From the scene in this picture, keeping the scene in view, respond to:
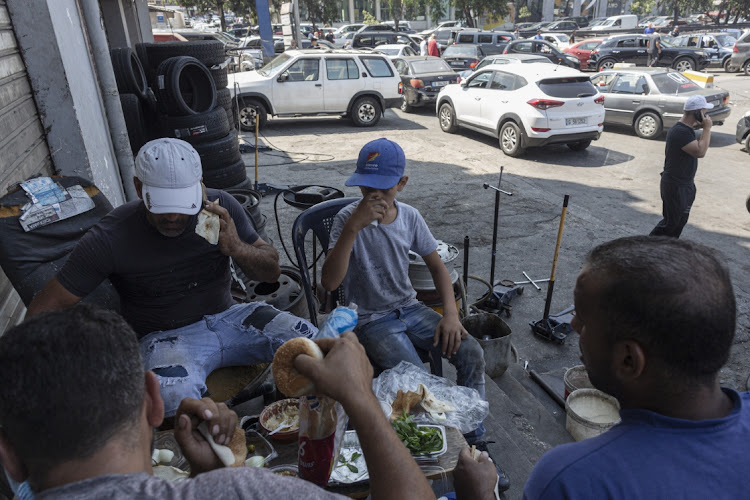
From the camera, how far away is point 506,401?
3.71m

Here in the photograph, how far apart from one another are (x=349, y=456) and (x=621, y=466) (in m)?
1.07

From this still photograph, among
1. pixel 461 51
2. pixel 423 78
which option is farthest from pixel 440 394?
pixel 461 51

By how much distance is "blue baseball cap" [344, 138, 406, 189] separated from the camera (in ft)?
9.81

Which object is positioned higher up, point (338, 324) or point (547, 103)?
point (338, 324)

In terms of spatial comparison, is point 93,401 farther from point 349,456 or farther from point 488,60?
point 488,60

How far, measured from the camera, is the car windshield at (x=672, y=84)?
12070mm

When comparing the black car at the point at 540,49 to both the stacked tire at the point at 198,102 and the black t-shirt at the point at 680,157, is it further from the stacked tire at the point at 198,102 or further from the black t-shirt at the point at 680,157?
the stacked tire at the point at 198,102

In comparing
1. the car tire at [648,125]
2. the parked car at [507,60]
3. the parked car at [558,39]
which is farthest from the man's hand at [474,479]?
the parked car at [558,39]

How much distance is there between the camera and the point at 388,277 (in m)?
3.14

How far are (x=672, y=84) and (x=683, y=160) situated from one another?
783 centimetres

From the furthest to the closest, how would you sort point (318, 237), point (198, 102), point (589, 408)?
point (198, 102) < point (589, 408) < point (318, 237)

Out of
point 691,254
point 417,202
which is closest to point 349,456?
point 691,254

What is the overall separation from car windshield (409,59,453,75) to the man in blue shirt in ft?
50.7

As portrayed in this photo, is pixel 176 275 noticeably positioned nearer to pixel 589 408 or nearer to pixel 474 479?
pixel 474 479
